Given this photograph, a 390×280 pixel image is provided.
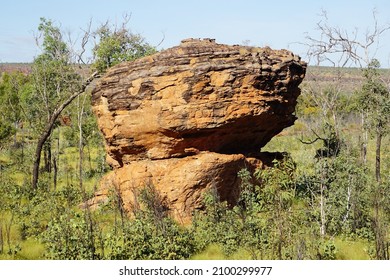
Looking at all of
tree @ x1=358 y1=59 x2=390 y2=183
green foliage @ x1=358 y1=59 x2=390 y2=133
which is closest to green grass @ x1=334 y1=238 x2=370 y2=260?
tree @ x1=358 y1=59 x2=390 y2=183

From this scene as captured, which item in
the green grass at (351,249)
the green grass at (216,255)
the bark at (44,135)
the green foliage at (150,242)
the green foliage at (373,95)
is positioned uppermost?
the green foliage at (373,95)

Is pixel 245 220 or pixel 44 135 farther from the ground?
pixel 44 135

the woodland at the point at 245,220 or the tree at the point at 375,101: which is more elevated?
the tree at the point at 375,101

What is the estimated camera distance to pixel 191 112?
1319 cm

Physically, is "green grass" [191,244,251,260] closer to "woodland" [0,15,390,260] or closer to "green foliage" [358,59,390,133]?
"woodland" [0,15,390,260]

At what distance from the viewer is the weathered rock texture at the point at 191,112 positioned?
521 inches

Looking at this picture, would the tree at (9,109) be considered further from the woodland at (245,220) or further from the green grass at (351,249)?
the green grass at (351,249)

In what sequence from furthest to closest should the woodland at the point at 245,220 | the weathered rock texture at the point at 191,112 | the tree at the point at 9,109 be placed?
the tree at the point at 9,109
the weathered rock texture at the point at 191,112
the woodland at the point at 245,220

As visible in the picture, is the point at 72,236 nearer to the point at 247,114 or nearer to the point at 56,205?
the point at 56,205

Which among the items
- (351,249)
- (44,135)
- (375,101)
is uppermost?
(375,101)

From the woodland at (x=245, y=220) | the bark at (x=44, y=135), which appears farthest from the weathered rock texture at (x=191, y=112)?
the bark at (x=44, y=135)

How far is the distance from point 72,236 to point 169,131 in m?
4.95

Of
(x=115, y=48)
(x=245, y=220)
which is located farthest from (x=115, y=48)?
(x=245, y=220)

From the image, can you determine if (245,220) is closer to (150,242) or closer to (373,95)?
(150,242)
